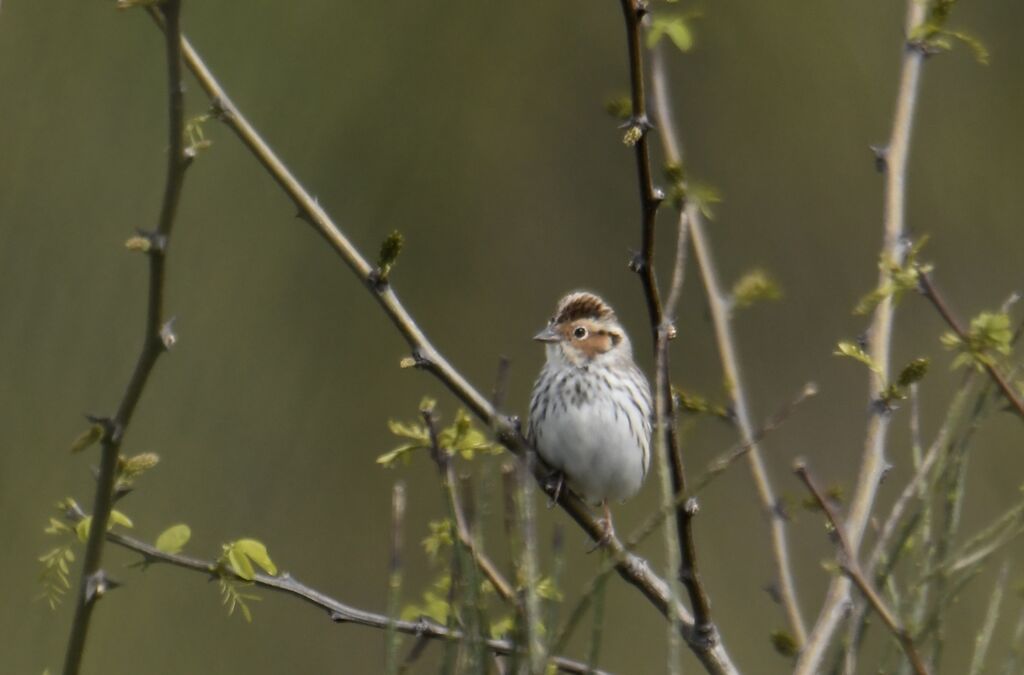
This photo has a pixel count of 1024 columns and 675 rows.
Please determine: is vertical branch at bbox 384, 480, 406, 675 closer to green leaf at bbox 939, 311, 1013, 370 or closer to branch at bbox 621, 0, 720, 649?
branch at bbox 621, 0, 720, 649

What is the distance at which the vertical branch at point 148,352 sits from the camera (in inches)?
71.4

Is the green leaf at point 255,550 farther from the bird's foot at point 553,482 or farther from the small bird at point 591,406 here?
the small bird at point 591,406

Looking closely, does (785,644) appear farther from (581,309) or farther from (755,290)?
(581,309)

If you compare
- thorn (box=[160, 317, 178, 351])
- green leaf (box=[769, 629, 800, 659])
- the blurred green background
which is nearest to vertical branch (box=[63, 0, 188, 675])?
thorn (box=[160, 317, 178, 351])

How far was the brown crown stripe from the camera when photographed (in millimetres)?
3898

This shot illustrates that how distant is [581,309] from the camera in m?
3.92

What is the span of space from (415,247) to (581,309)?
274cm

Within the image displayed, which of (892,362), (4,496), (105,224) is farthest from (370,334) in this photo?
(892,362)

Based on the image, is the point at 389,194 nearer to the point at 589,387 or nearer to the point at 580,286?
the point at 580,286

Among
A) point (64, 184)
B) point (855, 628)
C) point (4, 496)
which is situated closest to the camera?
point (855, 628)

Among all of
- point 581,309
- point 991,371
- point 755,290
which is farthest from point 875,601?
point 581,309

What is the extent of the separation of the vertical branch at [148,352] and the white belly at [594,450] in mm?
1670

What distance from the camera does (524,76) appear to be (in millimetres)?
6785

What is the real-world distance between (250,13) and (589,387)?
2807 millimetres
